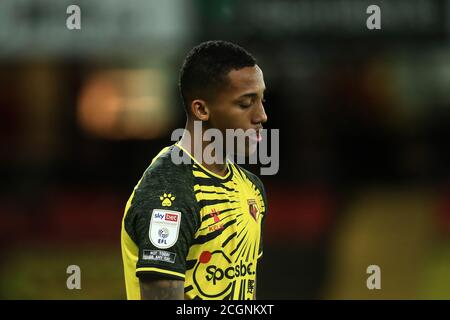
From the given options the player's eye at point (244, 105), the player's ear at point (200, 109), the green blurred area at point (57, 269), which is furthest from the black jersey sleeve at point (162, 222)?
the green blurred area at point (57, 269)

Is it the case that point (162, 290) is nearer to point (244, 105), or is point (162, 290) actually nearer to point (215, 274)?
point (215, 274)

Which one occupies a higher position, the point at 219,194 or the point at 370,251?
the point at 219,194

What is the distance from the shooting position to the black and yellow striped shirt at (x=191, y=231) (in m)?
3.58

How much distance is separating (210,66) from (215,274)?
2.83 ft

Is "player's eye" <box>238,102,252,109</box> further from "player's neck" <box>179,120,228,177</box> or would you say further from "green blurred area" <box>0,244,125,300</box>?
"green blurred area" <box>0,244,125,300</box>

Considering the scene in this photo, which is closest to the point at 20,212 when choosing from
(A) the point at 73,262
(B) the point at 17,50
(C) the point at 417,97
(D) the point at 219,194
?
(A) the point at 73,262

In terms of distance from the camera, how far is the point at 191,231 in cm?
364

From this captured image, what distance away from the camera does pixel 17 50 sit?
36.8ft

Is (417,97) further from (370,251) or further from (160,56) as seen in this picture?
(160,56)

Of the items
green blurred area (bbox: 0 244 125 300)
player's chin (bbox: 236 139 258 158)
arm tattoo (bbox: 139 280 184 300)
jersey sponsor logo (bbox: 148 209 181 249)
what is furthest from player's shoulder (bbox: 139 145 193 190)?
green blurred area (bbox: 0 244 125 300)

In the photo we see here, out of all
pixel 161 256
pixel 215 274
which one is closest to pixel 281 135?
pixel 215 274

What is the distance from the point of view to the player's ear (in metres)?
3.80

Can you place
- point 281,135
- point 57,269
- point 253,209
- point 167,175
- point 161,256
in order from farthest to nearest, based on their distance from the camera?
point 281,135 < point 57,269 < point 253,209 < point 167,175 < point 161,256

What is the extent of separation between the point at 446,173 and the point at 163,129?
11.9 ft
